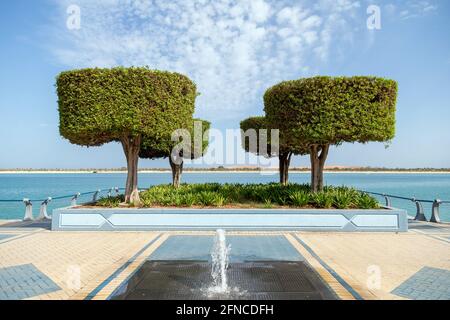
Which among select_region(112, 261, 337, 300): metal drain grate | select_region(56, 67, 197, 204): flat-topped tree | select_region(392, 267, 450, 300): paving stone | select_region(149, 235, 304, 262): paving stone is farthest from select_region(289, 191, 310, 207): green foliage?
select_region(392, 267, 450, 300): paving stone

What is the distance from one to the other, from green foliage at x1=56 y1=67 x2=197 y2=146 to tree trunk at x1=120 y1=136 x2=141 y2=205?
93 cm

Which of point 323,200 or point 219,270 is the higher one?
point 323,200

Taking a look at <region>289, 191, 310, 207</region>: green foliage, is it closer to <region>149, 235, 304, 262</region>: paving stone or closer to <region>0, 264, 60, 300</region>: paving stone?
<region>149, 235, 304, 262</region>: paving stone

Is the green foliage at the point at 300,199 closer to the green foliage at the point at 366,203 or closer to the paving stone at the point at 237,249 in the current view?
the green foliage at the point at 366,203

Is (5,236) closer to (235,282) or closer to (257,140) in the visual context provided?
(235,282)

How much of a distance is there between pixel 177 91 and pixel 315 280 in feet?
29.9

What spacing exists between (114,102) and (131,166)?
9.52ft

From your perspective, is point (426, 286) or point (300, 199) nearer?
point (426, 286)

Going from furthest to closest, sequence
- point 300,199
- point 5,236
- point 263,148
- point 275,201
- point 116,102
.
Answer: point 263,148 → point 275,201 → point 300,199 → point 116,102 → point 5,236

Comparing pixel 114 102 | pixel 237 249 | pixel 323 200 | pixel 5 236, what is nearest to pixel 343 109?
pixel 323 200

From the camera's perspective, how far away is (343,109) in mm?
12359

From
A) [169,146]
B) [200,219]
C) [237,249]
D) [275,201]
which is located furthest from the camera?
[169,146]

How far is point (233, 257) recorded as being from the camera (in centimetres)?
804
